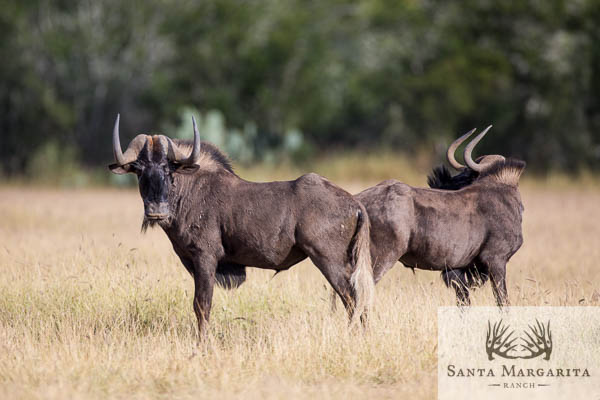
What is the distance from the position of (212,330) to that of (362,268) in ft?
5.87

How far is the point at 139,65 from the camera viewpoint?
114 feet

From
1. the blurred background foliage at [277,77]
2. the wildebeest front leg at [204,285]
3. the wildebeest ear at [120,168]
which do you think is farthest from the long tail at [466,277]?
the blurred background foliage at [277,77]

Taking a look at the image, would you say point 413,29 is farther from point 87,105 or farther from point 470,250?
point 470,250

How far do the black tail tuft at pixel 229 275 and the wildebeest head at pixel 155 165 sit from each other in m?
0.86

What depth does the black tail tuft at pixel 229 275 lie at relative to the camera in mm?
8547

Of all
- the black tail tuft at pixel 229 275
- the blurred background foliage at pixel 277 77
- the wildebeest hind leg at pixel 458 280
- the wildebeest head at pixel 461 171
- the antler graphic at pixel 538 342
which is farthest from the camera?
the blurred background foliage at pixel 277 77

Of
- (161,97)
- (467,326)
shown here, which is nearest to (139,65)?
(161,97)

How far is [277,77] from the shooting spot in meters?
36.2

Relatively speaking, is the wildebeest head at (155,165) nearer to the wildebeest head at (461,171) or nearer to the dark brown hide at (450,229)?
the dark brown hide at (450,229)

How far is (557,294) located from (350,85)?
30306mm

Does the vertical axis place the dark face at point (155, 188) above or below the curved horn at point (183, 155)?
below

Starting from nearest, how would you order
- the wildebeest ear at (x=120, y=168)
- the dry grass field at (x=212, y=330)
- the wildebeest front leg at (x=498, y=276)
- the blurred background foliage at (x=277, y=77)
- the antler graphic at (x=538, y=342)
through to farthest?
the dry grass field at (x=212, y=330), the antler graphic at (x=538, y=342), the wildebeest ear at (x=120, y=168), the wildebeest front leg at (x=498, y=276), the blurred background foliage at (x=277, y=77)

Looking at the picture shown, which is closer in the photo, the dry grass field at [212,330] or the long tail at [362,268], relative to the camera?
the dry grass field at [212,330]

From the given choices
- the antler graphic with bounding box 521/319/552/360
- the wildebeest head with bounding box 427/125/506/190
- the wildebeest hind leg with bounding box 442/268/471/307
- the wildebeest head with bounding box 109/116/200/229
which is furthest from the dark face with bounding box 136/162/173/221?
the antler graphic with bounding box 521/319/552/360
